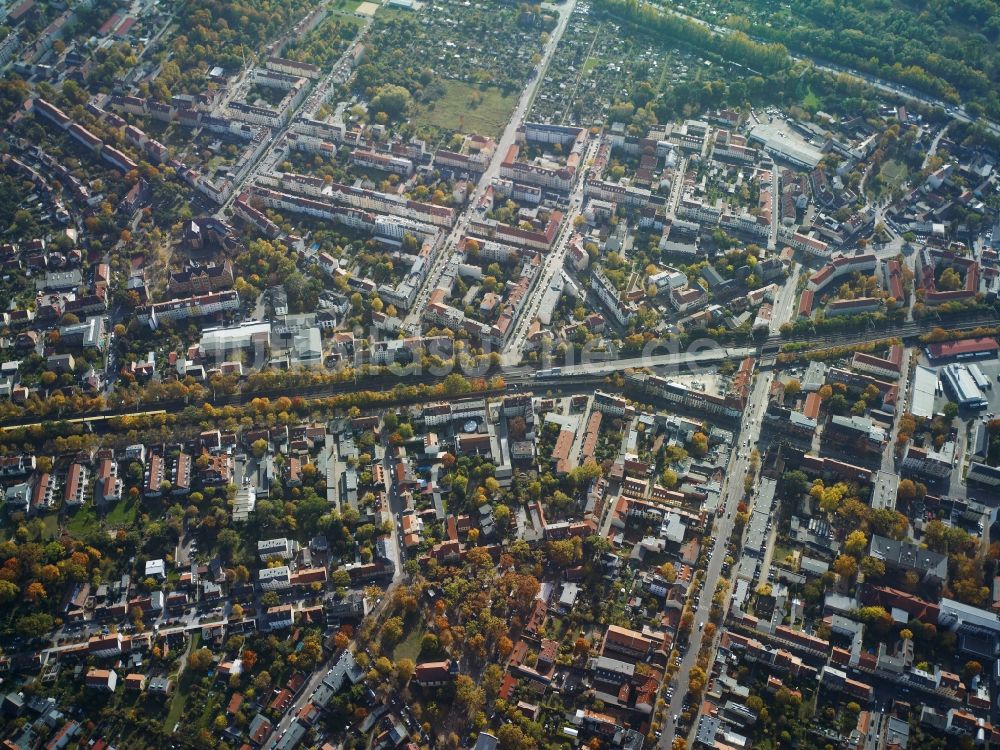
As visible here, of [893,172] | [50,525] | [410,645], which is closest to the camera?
[410,645]

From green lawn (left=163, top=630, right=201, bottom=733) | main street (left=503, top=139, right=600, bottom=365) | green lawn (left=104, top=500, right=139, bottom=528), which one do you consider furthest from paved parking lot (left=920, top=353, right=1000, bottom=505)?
green lawn (left=104, top=500, right=139, bottom=528)

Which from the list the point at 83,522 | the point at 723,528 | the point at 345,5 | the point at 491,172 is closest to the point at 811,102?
the point at 491,172

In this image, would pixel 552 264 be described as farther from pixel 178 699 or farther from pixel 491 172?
pixel 178 699

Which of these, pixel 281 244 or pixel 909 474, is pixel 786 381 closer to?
pixel 909 474

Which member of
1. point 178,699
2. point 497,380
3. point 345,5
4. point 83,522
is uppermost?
point 345,5

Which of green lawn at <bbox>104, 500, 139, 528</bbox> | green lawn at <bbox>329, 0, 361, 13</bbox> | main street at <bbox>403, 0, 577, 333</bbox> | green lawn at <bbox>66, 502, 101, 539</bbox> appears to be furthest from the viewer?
green lawn at <bbox>329, 0, 361, 13</bbox>

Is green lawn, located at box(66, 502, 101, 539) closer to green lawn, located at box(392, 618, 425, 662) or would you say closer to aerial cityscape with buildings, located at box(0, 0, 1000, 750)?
aerial cityscape with buildings, located at box(0, 0, 1000, 750)
